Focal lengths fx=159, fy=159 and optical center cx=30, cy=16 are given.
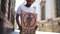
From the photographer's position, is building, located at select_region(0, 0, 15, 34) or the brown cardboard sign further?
building, located at select_region(0, 0, 15, 34)

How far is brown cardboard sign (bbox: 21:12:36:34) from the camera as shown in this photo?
7.63ft

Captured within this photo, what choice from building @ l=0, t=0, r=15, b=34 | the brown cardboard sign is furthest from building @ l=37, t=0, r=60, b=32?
the brown cardboard sign

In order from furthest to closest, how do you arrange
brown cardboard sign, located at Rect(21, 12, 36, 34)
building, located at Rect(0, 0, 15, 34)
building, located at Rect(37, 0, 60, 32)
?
1. building, located at Rect(37, 0, 60, 32)
2. building, located at Rect(0, 0, 15, 34)
3. brown cardboard sign, located at Rect(21, 12, 36, 34)

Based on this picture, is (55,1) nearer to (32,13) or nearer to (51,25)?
(51,25)

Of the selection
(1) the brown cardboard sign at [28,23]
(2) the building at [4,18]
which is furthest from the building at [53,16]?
(1) the brown cardboard sign at [28,23]

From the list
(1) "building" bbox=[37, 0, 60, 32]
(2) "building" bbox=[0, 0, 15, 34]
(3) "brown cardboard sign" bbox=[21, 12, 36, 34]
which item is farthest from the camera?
(1) "building" bbox=[37, 0, 60, 32]

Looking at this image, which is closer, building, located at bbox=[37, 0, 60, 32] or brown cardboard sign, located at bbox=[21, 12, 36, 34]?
brown cardboard sign, located at bbox=[21, 12, 36, 34]

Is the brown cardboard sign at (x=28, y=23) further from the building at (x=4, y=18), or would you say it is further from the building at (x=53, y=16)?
the building at (x=53, y=16)

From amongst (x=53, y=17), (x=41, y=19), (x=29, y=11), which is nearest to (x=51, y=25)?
(x=53, y=17)

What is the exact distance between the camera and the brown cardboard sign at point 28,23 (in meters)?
2.32

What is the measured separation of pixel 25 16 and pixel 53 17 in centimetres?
1014

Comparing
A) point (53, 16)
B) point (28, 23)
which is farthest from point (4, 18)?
point (53, 16)

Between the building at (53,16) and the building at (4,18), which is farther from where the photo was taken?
the building at (53,16)

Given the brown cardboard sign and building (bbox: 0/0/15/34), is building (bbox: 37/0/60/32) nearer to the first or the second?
building (bbox: 0/0/15/34)
